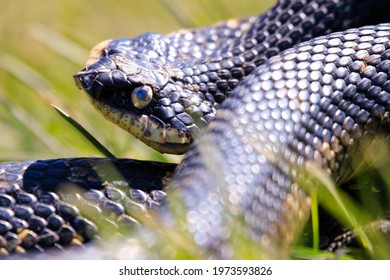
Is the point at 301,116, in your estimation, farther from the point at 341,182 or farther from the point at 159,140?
the point at 159,140

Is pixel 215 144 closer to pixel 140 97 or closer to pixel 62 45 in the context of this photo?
pixel 140 97

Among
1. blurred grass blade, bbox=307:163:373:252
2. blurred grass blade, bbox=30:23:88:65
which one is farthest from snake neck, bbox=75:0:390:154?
blurred grass blade, bbox=30:23:88:65

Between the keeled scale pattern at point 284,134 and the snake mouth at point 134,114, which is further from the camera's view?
the snake mouth at point 134,114

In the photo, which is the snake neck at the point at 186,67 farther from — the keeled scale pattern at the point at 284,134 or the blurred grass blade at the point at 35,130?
the blurred grass blade at the point at 35,130

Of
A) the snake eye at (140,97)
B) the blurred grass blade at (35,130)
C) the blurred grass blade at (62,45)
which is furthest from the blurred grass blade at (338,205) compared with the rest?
the blurred grass blade at (62,45)

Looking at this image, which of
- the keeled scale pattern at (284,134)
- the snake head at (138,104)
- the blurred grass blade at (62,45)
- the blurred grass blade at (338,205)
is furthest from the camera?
the blurred grass blade at (62,45)
